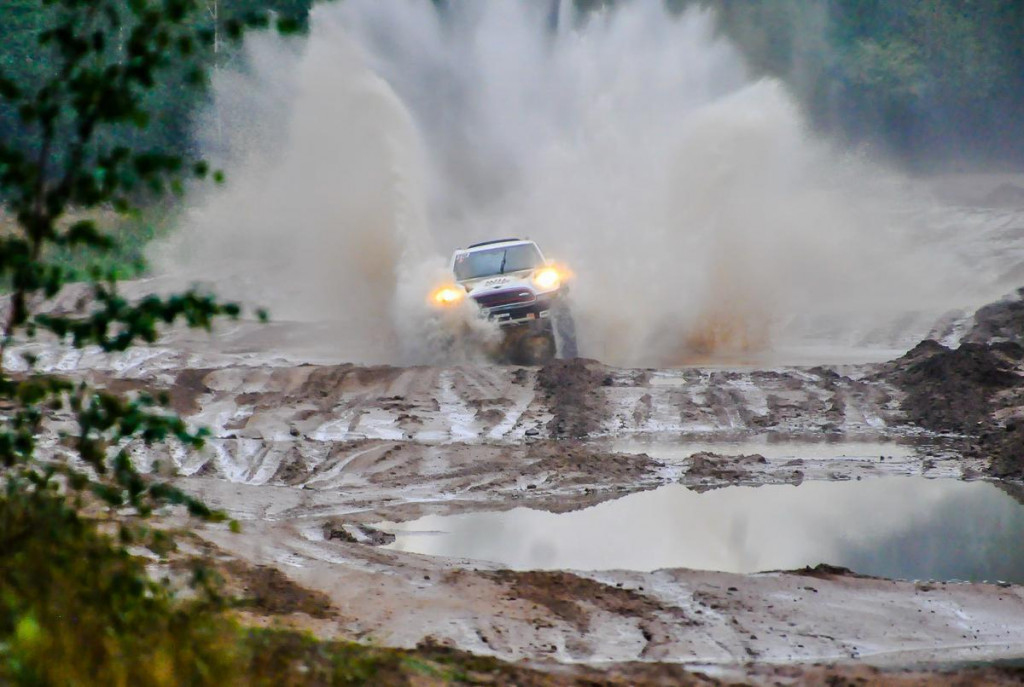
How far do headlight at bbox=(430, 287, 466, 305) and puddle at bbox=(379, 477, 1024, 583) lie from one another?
7159 mm

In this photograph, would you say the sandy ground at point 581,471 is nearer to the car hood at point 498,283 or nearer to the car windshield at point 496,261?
the car hood at point 498,283

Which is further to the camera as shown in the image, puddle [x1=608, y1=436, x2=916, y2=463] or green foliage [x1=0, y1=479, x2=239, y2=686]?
puddle [x1=608, y1=436, x2=916, y2=463]

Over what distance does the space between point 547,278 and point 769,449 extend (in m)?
5.52

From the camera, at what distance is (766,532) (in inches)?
473

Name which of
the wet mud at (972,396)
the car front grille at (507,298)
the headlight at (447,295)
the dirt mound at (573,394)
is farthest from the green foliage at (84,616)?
the headlight at (447,295)

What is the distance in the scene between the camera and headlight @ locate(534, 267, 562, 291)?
20.3 meters

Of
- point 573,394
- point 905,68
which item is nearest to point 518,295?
point 573,394

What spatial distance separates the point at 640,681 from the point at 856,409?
11.5m

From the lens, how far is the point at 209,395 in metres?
19.2

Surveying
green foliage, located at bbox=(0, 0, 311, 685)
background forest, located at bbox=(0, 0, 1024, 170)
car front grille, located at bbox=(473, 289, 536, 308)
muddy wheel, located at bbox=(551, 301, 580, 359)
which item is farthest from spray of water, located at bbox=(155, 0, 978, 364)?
background forest, located at bbox=(0, 0, 1024, 170)

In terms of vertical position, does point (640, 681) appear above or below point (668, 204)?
below

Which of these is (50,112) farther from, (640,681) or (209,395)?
(209,395)

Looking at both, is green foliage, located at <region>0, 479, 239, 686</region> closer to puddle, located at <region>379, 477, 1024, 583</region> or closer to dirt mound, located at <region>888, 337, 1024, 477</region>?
puddle, located at <region>379, 477, 1024, 583</region>

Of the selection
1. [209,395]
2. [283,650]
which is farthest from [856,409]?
[283,650]
